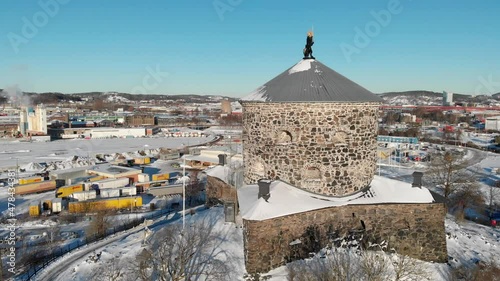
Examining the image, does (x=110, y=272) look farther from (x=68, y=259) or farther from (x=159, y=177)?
(x=159, y=177)

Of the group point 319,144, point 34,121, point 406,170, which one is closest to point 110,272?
point 319,144

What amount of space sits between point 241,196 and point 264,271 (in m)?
2.59

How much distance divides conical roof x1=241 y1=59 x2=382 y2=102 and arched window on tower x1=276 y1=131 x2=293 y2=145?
3.59 feet

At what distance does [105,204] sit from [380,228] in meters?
21.6

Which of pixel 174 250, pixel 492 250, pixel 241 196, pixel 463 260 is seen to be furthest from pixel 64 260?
pixel 492 250

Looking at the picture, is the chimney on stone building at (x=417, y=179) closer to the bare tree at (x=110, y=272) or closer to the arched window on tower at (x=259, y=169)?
the arched window on tower at (x=259, y=169)

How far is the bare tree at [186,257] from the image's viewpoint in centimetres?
988

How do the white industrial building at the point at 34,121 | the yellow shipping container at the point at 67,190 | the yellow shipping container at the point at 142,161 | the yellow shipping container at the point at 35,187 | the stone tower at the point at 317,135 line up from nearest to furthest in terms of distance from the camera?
the stone tower at the point at 317,135
the yellow shipping container at the point at 67,190
the yellow shipping container at the point at 35,187
the yellow shipping container at the point at 142,161
the white industrial building at the point at 34,121

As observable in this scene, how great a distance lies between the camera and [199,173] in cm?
3938

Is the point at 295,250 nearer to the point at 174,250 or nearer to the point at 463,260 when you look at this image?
the point at 174,250

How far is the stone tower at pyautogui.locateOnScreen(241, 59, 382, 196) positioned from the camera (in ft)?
40.3

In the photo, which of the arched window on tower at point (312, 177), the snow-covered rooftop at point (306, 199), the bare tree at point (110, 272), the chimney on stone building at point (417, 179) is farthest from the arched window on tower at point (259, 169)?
the bare tree at point (110, 272)

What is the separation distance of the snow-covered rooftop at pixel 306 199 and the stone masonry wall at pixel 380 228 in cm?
19

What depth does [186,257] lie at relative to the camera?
10297 millimetres
